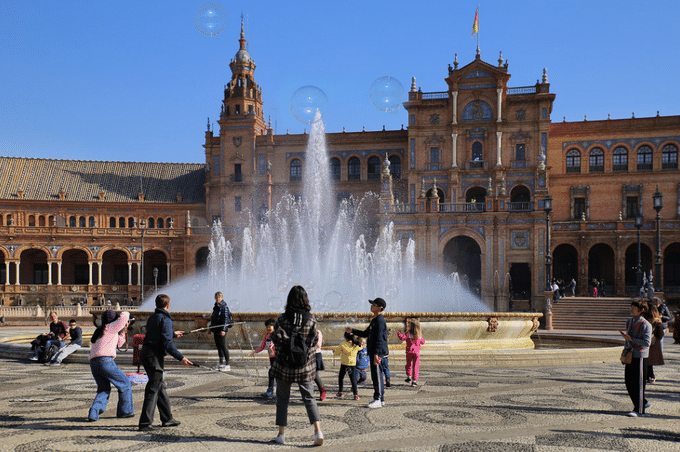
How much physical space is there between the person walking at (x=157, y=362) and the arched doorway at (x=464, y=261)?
3678cm

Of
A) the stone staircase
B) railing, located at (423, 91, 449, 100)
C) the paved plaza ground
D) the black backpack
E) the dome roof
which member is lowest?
the stone staircase

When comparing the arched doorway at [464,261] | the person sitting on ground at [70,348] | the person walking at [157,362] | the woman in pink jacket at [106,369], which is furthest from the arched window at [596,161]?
the person walking at [157,362]

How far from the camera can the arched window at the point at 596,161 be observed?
173ft

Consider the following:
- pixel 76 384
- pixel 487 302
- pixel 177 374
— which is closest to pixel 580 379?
pixel 177 374

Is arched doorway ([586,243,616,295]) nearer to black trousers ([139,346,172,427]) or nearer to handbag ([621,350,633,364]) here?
handbag ([621,350,633,364])

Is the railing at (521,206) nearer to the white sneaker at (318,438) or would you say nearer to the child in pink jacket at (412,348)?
the child in pink jacket at (412,348)

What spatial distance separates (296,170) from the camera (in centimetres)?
5781

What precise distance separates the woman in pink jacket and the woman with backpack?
2.60 meters

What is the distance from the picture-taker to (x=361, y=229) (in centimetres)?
5309

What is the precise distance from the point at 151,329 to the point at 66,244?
171 feet

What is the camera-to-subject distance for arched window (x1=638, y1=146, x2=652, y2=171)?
51.6 metres

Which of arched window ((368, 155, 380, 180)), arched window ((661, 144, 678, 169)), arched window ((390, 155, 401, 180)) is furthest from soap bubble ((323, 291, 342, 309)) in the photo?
arched window ((661, 144, 678, 169))

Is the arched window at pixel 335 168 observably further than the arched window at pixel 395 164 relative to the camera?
Yes

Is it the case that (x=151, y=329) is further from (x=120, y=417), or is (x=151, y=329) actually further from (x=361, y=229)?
(x=361, y=229)
